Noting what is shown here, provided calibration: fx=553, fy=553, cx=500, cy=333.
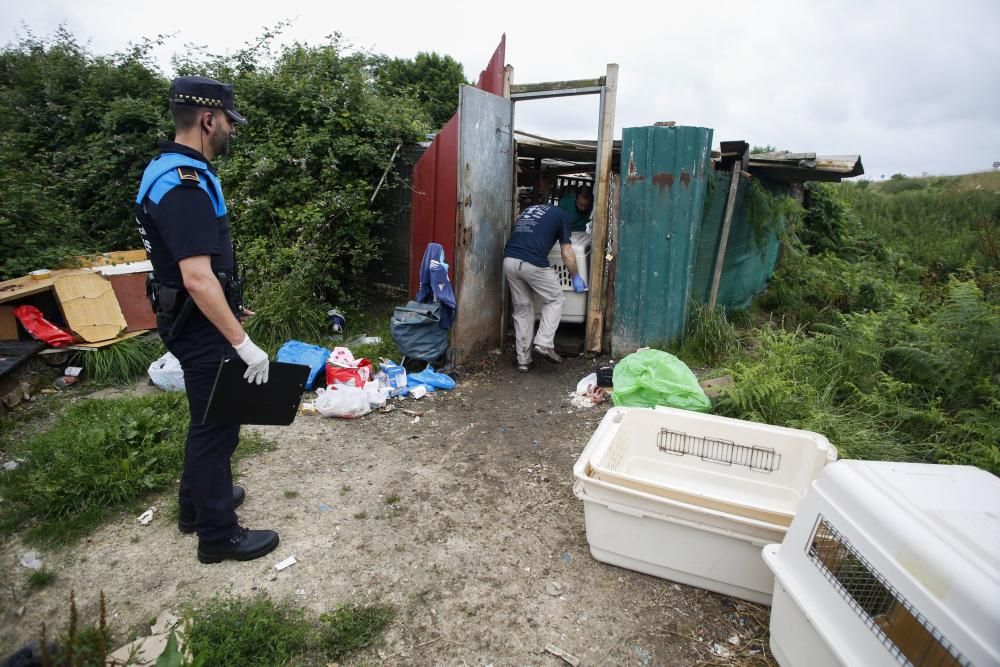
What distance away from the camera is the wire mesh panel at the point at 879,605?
1.39 m

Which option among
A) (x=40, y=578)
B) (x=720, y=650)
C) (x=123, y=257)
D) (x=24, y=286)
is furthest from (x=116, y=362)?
(x=720, y=650)

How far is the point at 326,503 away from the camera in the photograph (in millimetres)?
3121

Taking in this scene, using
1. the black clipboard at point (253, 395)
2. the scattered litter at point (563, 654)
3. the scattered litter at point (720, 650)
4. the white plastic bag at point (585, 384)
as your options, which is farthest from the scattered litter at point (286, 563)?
the white plastic bag at point (585, 384)

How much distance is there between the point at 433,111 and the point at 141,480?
1749 centimetres

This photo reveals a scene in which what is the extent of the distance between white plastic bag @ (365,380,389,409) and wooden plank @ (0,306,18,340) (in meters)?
3.07

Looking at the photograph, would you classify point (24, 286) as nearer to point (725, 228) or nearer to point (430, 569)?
point (430, 569)

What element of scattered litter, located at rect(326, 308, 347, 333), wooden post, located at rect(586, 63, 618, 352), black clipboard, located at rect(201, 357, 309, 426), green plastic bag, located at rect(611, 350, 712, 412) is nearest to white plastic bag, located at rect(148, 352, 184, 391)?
scattered litter, located at rect(326, 308, 347, 333)

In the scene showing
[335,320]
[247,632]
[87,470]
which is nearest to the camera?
[247,632]

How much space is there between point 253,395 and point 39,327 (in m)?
3.65

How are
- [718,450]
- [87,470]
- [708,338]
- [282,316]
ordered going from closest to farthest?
[718,450], [87,470], [708,338], [282,316]

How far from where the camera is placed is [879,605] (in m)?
1.55

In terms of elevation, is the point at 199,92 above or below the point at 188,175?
above

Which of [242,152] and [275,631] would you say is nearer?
[275,631]

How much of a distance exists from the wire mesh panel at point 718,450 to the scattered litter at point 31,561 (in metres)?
3.09
